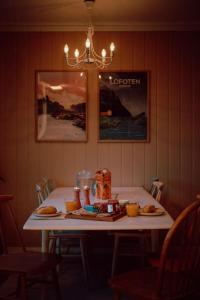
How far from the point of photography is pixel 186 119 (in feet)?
15.6

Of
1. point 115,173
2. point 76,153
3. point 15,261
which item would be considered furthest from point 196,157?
point 15,261

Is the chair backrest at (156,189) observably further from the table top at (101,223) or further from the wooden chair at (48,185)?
the wooden chair at (48,185)

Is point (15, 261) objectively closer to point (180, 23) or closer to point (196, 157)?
point (196, 157)

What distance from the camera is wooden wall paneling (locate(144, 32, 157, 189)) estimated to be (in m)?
4.75

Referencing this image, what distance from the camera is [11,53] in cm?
474

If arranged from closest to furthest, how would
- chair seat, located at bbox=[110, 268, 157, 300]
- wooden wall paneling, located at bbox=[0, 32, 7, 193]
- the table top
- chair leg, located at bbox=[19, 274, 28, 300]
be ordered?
chair seat, located at bbox=[110, 268, 157, 300]
chair leg, located at bbox=[19, 274, 28, 300]
the table top
wooden wall paneling, located at bbox=[0, 32, 7, 193]

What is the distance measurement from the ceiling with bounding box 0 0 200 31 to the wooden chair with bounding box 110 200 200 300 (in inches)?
95.0

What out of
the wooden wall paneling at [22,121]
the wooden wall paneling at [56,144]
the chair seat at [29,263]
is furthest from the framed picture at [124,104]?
the chair seat at [29,263]

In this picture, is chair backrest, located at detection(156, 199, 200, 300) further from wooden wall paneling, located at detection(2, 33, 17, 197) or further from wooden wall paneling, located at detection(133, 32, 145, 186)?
wooden wall paneling, located at detection(2, 33, 17, 197)

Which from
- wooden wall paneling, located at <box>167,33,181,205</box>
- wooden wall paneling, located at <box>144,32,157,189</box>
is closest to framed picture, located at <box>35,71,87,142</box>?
wooden wall paneling, located at <box>144,32,157,189</box>

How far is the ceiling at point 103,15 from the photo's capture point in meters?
4.05

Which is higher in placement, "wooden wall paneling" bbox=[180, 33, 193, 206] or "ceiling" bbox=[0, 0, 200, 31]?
"ceiling" bbox=[0, 0, 200, 31]

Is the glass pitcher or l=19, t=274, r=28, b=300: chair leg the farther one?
the glass pitcher

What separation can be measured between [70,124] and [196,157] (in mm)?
1392
